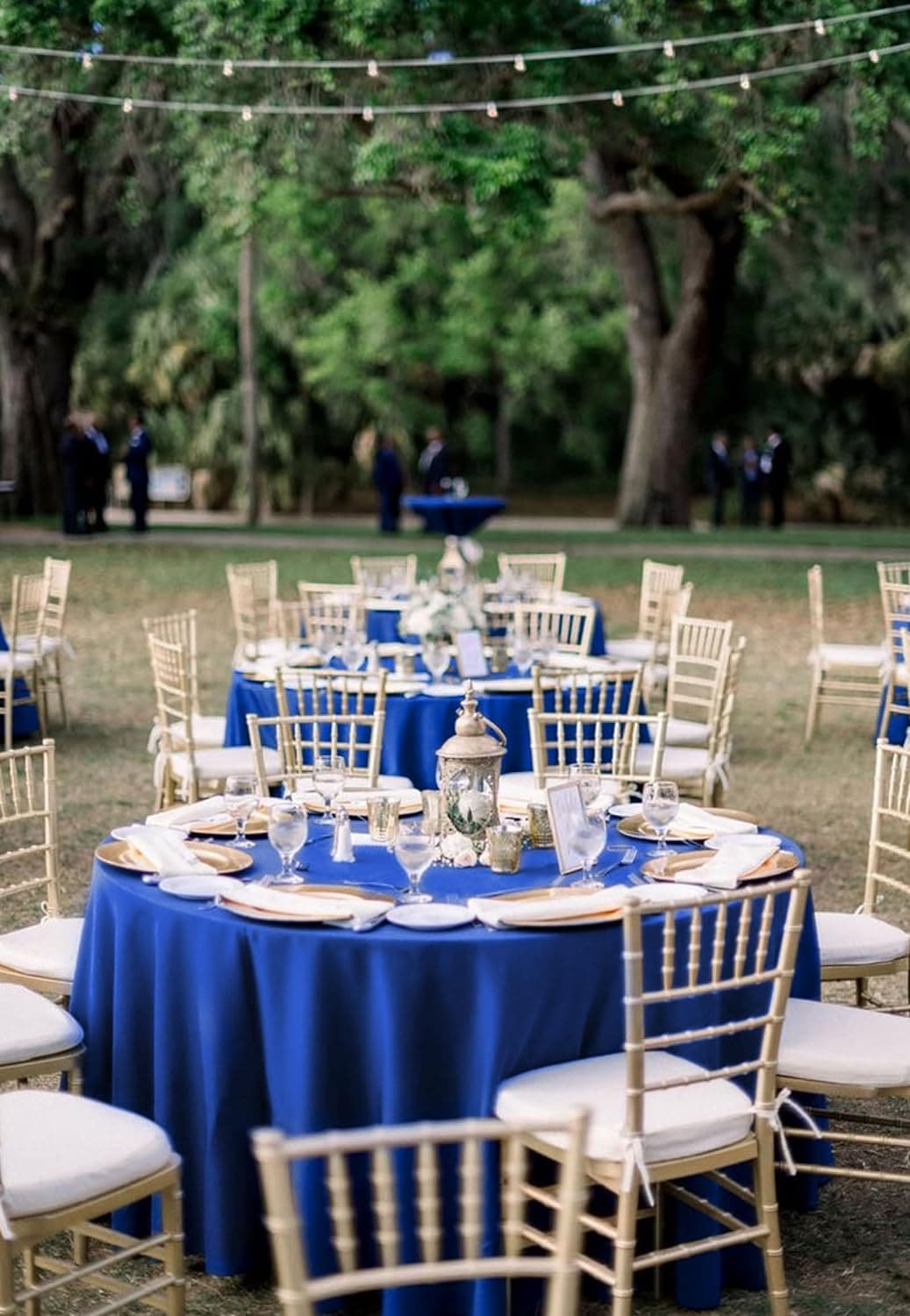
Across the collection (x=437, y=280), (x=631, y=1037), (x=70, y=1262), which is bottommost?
(x=70, y=1262)

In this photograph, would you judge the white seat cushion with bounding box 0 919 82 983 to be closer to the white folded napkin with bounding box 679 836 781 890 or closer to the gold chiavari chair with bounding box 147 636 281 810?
the white folded napkin with bounding box 679 836 781 890

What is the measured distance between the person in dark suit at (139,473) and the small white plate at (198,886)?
20652mm

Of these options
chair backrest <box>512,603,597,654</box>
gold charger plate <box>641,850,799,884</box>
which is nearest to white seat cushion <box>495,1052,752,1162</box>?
gold charger plate <box>641,850,799,884</box>

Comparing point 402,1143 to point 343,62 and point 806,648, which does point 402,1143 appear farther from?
point 343,62

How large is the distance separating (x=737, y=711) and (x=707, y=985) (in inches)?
366

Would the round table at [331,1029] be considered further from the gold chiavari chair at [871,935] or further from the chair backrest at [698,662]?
the chair backrest at [698,662]

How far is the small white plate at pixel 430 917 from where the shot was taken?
3943 mm

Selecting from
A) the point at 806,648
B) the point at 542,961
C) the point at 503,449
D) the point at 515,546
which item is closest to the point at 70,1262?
the point at 542,961

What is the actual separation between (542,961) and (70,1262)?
53.4 inches

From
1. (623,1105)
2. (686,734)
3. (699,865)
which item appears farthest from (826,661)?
(623,1105)

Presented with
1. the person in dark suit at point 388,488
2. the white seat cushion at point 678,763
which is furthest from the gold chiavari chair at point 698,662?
the person in dark suit at point 388,488

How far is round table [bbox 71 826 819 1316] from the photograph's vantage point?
3.86 meters

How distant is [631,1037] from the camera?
11.8 ft

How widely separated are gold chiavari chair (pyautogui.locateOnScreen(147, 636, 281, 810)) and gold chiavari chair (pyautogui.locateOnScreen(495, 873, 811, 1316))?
3.74 metres
